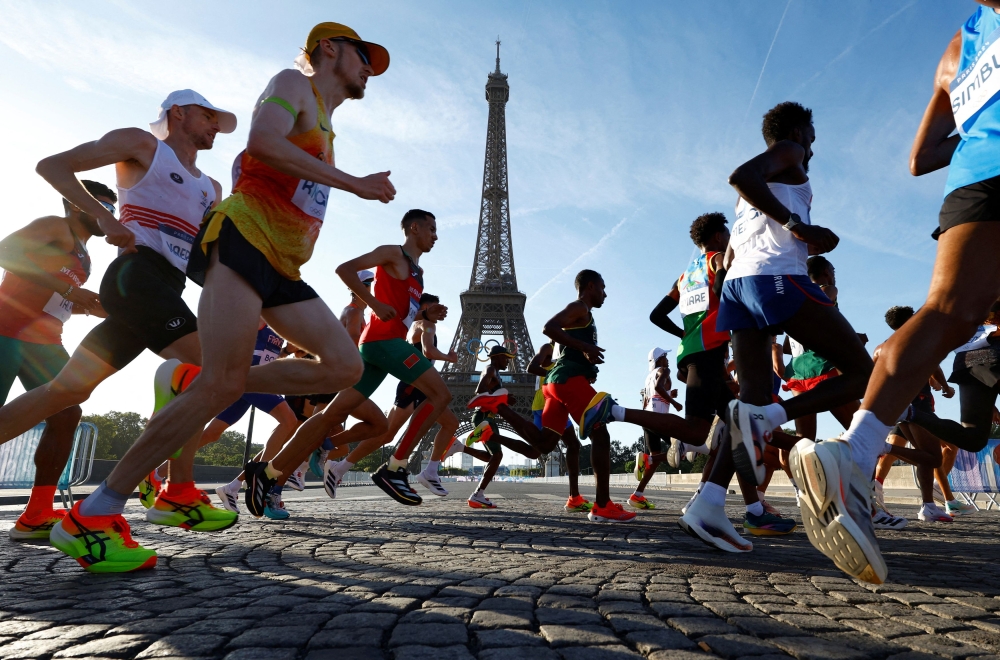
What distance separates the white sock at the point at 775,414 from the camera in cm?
318

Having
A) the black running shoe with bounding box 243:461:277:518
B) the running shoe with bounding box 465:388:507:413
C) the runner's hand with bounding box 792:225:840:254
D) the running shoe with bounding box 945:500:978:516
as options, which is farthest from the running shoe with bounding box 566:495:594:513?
the runner's hand with bounding box 792:225:840:254

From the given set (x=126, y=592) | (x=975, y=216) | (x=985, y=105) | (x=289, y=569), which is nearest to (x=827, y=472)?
(x=975, y=216)

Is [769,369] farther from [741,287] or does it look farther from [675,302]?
[675,302]

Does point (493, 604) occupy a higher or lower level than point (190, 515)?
lower

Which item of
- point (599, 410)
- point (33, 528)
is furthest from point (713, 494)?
point (33, 528)

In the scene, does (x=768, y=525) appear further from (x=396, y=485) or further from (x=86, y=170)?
(x=86, y=170)

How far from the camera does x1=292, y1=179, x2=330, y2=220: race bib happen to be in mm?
3150

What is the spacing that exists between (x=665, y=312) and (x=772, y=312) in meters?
2.16

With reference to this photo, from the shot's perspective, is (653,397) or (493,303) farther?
(493,303)

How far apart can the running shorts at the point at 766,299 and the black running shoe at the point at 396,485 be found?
301 cm

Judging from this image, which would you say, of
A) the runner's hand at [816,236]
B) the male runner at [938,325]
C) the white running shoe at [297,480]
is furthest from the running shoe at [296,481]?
the male runner at [938,325]

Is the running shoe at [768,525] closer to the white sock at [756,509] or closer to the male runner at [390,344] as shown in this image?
the white sock at [756,509]

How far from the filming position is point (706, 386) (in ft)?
16.4

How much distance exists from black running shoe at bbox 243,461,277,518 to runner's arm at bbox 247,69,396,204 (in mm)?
2548
